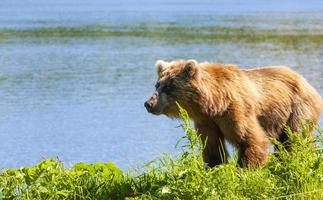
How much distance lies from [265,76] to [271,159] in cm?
118

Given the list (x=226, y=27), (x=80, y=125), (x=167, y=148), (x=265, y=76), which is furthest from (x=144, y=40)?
(x=265, y=76)

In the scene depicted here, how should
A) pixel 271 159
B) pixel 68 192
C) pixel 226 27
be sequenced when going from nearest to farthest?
pixel 68 192 < pixel 271 159 < pixel 226 27

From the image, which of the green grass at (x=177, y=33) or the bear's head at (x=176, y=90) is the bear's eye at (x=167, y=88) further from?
the green grass at (x=177, y=33)

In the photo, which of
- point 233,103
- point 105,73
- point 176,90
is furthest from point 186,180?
point 105,73

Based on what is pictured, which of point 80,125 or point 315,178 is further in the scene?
point 80,125

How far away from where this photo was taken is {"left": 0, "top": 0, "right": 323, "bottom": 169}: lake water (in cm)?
1845

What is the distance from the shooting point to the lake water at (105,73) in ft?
60.5

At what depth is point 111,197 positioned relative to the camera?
248 inches

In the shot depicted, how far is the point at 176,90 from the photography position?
706 cm

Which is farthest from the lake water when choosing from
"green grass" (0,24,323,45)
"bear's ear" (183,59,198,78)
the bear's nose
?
"bear's ear" (183,59,198,78)

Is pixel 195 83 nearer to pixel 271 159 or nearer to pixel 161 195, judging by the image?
pixel 271 159

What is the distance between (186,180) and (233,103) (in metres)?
1.57

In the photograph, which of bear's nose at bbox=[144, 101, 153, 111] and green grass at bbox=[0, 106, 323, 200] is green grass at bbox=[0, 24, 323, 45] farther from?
green grass at bbox=[0, 106, 323, 200]

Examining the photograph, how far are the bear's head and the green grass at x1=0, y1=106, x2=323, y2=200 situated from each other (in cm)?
61
